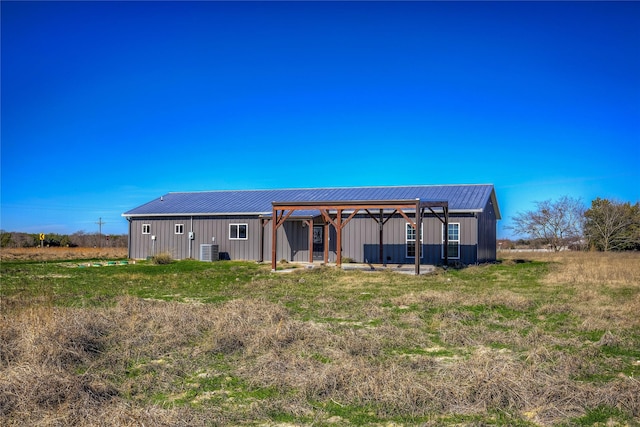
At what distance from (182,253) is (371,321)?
21568 millimetres

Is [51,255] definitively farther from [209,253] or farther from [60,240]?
[60,240]

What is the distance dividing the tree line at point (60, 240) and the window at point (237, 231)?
18929 mm

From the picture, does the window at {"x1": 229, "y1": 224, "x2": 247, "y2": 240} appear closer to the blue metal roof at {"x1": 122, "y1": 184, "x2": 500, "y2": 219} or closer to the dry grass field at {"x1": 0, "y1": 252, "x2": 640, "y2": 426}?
the blue metal roof at {"x1": 122, "y1": 184, "x2": 500, "y2": 219}

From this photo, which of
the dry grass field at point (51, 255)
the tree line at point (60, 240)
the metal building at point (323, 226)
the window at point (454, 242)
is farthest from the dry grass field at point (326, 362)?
the tree line at point (60, 240)

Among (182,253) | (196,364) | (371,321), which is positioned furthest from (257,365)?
(182,253)

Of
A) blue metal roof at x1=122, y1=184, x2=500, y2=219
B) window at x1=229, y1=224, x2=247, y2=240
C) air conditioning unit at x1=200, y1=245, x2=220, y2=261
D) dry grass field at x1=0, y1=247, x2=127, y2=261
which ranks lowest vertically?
dry grass field at x1=0, y1=247, x2=127, y2=261

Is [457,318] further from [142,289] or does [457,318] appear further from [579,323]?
[142,289]

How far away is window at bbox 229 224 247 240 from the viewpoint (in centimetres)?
2749

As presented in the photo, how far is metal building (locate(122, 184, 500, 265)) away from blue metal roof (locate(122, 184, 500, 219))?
51 mm

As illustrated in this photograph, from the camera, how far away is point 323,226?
26.1m

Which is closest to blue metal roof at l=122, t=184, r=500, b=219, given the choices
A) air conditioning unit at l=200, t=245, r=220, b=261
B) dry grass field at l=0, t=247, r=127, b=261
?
air conditioning unit at l=200, t=245, r=220, b=261

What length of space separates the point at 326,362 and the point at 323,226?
1991 centimetres

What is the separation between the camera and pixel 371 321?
8.80m

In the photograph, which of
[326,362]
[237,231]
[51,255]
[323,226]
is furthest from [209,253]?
[326,362]
